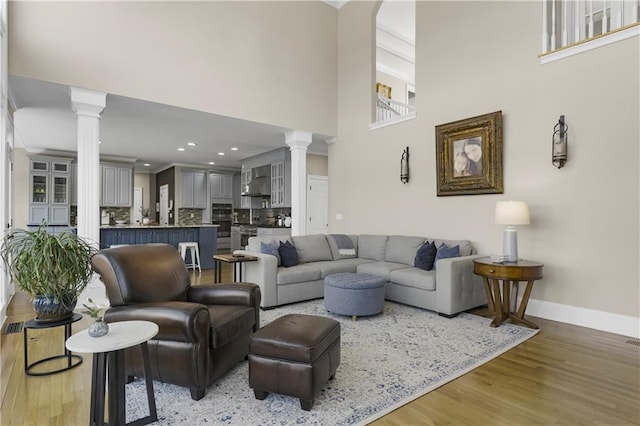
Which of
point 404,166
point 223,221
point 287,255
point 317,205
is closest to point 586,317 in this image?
point 404,166

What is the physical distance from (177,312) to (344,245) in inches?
151

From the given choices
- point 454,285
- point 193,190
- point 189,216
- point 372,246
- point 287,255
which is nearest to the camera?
point 454,285

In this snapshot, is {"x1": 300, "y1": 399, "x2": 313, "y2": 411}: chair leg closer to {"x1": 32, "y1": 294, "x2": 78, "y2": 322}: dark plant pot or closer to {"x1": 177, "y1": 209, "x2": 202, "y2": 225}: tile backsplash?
{"x1": 32, "y1": 294, "x2": 78, "y2": 322}: dark plant pot

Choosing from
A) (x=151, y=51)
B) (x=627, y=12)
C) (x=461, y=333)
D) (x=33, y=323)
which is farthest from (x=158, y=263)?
(x=627, y=12)

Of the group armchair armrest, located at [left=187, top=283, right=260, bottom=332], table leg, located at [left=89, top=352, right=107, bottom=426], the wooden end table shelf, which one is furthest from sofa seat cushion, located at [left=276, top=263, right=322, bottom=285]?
table leg, located at [left=89, top=352, right=107, bottom=426]

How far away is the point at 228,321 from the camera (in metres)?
2.50

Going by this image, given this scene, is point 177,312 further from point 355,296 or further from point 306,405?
point 355,296

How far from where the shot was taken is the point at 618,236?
3.58 m

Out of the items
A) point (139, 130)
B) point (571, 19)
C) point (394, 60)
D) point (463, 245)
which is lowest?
point (463, 245)

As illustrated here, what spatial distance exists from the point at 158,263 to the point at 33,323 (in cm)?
95

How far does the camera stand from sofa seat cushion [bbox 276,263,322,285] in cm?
450

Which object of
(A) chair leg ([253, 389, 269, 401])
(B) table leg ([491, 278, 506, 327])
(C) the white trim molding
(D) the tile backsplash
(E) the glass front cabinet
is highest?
(C) the white trim molding

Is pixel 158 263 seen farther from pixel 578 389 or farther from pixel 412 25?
pixel 412 25

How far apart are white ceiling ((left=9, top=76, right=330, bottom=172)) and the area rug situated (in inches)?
154
